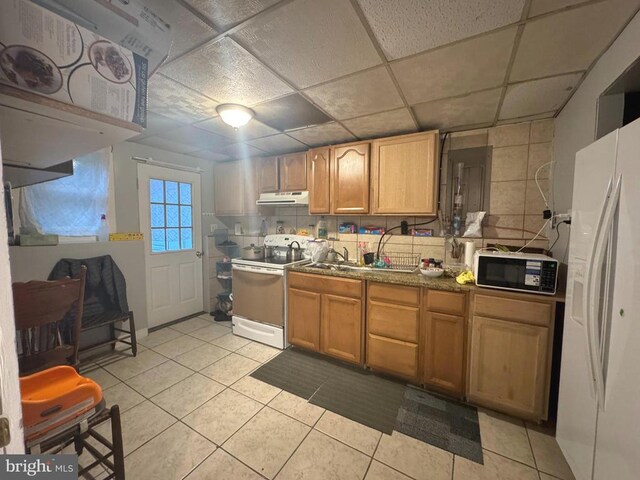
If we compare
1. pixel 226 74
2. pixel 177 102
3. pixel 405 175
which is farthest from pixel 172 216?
pixel 405 175

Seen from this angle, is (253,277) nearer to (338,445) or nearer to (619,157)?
(338,445)

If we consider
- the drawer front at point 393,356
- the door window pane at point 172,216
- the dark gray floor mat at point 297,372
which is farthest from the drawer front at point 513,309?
the door window pane at point 172,216

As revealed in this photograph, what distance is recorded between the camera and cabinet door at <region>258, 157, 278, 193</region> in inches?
125

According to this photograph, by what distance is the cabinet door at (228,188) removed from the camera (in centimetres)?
347

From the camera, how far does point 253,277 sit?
9.49 feet

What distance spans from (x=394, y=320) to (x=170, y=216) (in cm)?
301

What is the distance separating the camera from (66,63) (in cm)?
64

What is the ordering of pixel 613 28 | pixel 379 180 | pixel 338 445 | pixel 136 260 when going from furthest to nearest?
pixel 136 260 → pixel 379 180 → pixel 338 445 → pixel 613 28

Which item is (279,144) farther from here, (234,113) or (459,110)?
(459,110)

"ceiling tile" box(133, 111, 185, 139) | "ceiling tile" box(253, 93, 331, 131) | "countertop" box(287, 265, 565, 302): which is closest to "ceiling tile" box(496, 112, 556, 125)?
"countertop" box(287, 265, 565, 302)

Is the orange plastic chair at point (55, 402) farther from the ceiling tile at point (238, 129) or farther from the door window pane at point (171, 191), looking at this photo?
the door window pane at point (171, 191)

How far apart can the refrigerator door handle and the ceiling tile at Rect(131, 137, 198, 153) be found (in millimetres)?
3471

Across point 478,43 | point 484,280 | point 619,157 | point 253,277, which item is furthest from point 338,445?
point 478,43

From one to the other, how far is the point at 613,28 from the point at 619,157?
688 millimetres
